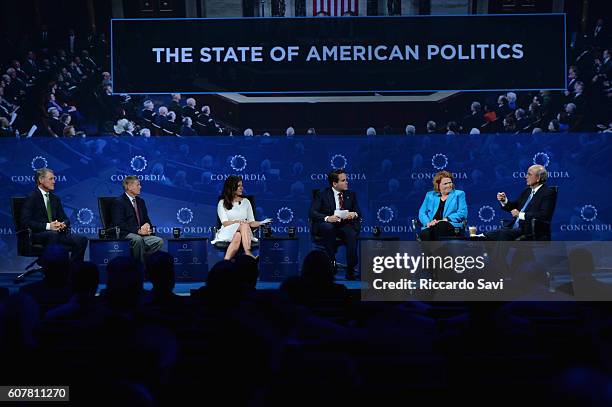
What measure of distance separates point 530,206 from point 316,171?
2807 mm

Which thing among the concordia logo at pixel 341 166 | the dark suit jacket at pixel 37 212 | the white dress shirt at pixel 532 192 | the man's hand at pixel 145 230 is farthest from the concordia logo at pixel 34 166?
the white dress shirt at pixel 532 192

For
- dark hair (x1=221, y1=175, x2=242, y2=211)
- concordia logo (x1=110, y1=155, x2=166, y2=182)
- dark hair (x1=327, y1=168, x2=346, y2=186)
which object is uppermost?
concordia logo (x1=110, y1=155, x2=166, y2=182)

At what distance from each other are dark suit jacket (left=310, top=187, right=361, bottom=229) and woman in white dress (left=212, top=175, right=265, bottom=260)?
686 mm

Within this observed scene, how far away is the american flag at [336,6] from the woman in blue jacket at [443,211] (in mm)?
2590

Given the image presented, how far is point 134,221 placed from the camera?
886 centimetres

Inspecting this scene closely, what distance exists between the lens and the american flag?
976 cm

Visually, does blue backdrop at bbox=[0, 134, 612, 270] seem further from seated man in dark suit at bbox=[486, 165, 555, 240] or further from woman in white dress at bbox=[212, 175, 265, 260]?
seated man in dark suit at bbox=[486, 165, 555, 240]

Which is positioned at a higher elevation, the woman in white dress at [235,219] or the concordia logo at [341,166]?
the concordia logo at [341,166]

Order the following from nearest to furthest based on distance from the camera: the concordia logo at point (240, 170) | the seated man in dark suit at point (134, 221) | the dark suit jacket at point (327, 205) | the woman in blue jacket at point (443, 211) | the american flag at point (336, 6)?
the woman in blue jacket at point (443, 211) < the seated man in dark suit at point (134, 221) < the dark suit jacket at point (327, 205) < the american flag at point (336, 6) < the concordia logo at point (240, 170)

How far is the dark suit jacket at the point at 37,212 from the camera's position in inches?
340

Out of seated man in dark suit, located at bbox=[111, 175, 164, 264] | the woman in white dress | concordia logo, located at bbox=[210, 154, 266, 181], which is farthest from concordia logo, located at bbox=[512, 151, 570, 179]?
seated man in dark suit, located at bbox=[111, 175, 164, 264]

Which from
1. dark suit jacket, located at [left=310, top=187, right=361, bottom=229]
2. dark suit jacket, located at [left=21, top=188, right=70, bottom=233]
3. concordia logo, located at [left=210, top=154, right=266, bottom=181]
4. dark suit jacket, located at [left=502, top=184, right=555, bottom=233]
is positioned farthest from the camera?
concordia logo, located at [left=210, top=154, right=266, bottom=181]

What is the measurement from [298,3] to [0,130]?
4.05 m

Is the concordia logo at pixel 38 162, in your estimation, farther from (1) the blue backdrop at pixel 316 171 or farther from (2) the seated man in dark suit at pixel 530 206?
(2) the seated man in dark suit at pixel 530 206
